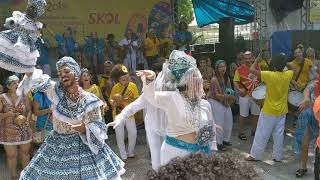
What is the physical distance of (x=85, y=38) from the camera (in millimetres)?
13422

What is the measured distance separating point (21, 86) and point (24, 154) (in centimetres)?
220

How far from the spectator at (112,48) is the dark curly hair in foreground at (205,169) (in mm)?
11694

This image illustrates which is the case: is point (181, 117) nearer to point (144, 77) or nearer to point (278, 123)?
point (144, 77)

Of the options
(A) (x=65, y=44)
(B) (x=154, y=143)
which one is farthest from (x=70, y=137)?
(A) (x=65, y=44)

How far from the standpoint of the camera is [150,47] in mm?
13211

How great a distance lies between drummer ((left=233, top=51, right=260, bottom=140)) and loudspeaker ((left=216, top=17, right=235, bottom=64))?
2580mm

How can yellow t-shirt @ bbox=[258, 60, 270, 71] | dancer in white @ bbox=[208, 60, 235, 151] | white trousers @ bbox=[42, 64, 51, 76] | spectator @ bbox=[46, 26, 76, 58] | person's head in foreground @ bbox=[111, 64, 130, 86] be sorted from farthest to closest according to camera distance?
spectator @ bbox=[46, 26, 76, 58], white trousers @ bbox=[42, 64, 51, 76], yellow t-shirt @ bbox=[258, 60, 270, 71], dancer in white @ bbox=[208, 60, 235, 151], person's head in foreground @ bbox=[111, 64, 130, 86]

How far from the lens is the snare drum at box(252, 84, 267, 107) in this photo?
7.76m

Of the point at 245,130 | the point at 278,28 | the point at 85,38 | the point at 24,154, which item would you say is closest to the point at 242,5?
the point at 278,28

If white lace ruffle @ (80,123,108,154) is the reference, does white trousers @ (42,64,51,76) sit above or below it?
above

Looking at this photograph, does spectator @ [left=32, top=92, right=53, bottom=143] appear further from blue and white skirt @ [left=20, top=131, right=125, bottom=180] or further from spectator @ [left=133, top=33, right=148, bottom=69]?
spectator @ [left=133, top=33, right=148, bottom=69]

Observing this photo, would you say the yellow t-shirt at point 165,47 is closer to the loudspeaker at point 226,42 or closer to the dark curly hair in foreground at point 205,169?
the loudspeaker at point 226,42

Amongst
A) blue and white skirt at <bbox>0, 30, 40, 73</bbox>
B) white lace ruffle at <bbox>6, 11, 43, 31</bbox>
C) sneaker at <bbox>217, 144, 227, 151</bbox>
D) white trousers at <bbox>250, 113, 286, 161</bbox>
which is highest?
white lace ruffle at <bbox>6, 11, 43, 31</bbox>

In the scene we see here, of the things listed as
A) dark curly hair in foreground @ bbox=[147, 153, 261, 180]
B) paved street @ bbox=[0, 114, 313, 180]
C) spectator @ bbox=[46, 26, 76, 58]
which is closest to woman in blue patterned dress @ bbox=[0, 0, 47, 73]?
paved street @ bbox=[0, 114, 313, 180]
